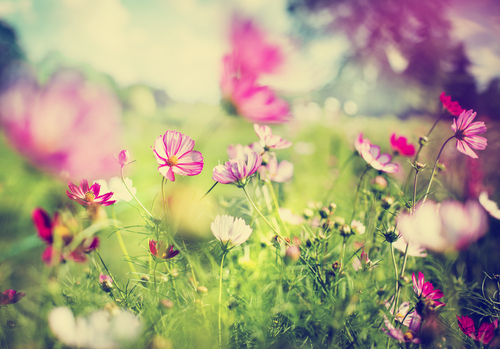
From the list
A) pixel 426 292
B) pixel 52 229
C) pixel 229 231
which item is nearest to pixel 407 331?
pixel 426 292

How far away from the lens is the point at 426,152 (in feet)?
2.79

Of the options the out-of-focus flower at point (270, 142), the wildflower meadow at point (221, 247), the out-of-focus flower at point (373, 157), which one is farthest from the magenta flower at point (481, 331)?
the out-of-focus flower at point (270, 142)

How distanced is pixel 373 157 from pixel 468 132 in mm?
112

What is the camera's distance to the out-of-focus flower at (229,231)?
278mm

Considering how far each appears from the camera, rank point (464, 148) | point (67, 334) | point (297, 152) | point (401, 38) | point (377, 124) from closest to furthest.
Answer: point (67, 334) → point (464, 148) → point (297, 152) → point (401, 38) → point (377, 124)

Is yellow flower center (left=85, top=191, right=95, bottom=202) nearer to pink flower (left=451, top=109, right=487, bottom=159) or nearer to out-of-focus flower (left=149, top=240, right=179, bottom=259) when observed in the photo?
out-of-focus flower (left=149, top=240, right=179, bottom=259)

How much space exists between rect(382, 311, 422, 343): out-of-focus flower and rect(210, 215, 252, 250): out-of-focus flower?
17 centimetres

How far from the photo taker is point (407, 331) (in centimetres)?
28

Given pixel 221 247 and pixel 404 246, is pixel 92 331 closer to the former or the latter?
pixel 221 247

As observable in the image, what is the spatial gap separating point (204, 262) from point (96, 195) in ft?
0.63

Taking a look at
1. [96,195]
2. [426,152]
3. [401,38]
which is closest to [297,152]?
[426,152]

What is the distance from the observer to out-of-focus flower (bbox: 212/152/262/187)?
0.28 metres

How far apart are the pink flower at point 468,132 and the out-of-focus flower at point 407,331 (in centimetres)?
21

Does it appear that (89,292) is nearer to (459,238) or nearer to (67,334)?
(67,334)
